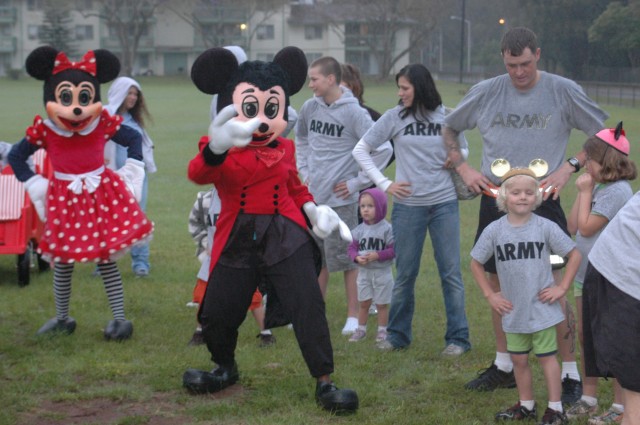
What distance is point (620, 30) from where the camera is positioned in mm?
46281

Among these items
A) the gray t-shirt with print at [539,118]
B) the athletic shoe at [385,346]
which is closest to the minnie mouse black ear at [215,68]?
the gray t-shirt with print at [539,118]

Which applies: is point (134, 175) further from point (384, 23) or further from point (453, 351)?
point (384, 23)

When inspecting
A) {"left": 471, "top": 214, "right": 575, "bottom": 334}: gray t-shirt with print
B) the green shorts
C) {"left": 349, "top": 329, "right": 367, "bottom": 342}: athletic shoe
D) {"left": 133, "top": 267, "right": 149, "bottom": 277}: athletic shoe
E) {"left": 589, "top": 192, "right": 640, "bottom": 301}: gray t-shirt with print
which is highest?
{"left": 589, "top": 192, "right": 640, "bottom": 301}: gray t-shirt with print

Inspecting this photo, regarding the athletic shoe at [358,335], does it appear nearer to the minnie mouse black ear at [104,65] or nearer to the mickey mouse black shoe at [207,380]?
the mickey mouse black shoe at [207,380]

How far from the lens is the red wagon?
902 centimetres

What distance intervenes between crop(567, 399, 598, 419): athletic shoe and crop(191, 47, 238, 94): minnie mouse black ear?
2.73m

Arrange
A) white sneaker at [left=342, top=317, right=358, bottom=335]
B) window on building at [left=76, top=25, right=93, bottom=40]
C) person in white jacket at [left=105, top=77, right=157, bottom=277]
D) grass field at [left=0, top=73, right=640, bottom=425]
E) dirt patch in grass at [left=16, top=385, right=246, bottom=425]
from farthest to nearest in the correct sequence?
window on building at [left=76, top=25, right=93, bottom=40], person in white jacket at [left=105, top=77, right=157, bottom=277], white sneaker at [left=342, top=317, right=358, bottom=335], grass field at [left=0, top=73, right=640, bottom=425], dirt patch in grass at [left=16, top=385, right=246, bottom=425]

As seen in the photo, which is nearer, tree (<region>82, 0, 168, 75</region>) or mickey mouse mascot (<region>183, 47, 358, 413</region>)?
mickey mouse mascot (<region>183, 47, 358, 413</region>)

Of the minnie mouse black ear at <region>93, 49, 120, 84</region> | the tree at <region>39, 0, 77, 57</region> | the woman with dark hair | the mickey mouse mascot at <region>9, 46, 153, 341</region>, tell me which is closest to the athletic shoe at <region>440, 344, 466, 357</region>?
the woman with dark hair

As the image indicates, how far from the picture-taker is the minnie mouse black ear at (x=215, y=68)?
5.90m

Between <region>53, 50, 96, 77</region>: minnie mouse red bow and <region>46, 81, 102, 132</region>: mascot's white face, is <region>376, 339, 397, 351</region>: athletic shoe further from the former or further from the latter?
<region>53, 50, 96, 77</region>: minnie mouse red bow

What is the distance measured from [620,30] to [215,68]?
43538mm

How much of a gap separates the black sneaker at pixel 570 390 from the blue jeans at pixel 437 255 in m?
1.13

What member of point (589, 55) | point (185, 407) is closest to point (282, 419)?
point (185, 407)
